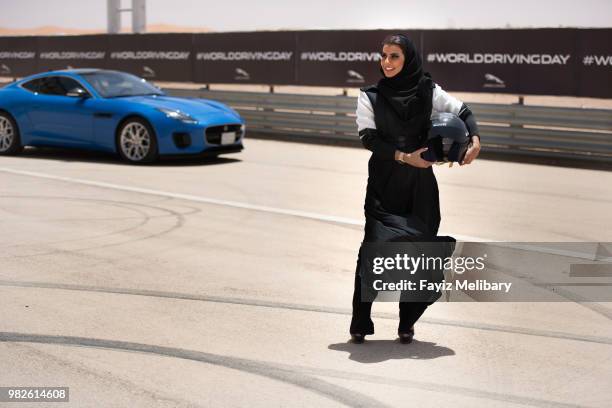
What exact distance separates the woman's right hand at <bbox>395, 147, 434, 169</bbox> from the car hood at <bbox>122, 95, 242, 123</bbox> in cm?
848

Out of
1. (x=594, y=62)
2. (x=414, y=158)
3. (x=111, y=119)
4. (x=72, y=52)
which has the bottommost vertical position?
(x=111, y=119)

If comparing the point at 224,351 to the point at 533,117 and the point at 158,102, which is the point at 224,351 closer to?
the point at 158,102

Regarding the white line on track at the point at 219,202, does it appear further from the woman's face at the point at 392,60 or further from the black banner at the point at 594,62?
the black banner at the point at 594,62

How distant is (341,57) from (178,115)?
227 inches

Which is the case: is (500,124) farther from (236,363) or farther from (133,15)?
(133,15)

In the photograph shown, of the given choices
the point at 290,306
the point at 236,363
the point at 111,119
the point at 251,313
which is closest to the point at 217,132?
the point at 111,119

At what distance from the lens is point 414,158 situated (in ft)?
16.6

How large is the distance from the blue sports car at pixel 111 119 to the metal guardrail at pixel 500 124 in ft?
12.1

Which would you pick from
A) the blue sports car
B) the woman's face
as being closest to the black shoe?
the woman's face

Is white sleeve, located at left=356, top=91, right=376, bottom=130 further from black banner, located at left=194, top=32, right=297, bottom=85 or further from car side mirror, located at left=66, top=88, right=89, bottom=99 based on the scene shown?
black banner, located at left=194, top=32, right=297, bottom=85

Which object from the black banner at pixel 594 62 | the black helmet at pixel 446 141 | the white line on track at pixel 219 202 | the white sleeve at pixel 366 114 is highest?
the black banner at pixel 594 62

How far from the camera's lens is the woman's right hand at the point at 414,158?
5.05 m

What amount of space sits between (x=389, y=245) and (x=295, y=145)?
1195cm

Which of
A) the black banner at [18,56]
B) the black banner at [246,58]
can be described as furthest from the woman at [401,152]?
the black banner at [18,56]
